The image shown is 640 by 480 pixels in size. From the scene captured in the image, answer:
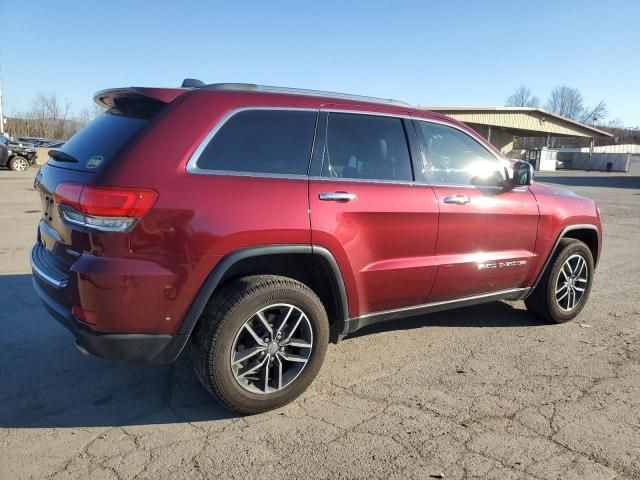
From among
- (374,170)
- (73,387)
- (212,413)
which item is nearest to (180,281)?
(212,413)

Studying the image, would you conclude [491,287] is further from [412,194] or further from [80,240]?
[80,240]

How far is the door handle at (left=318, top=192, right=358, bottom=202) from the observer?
3158 millimetres

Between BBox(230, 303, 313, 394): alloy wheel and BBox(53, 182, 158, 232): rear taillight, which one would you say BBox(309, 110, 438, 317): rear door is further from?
BBox(53, 182, 158, 232): rear taillight

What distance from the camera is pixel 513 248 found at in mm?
4262

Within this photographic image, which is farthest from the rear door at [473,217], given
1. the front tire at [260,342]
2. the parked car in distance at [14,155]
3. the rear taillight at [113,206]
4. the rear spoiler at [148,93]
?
the parked car in distance at [14,155]

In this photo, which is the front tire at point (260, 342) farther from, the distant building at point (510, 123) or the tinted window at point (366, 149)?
the distant building at point (510, 123)

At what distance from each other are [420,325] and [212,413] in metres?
2.24

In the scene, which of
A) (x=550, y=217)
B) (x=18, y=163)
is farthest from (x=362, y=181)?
(x=18, y=163)

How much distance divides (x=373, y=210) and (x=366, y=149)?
1.54 ft

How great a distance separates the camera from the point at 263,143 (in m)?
3.09

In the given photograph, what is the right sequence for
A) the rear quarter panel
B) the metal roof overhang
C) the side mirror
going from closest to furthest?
the side mirror, the rear quarter panel, the metal roof overhang

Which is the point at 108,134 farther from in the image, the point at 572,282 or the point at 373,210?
the point at 572,282

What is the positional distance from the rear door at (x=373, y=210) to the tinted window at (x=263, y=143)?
0.12 m

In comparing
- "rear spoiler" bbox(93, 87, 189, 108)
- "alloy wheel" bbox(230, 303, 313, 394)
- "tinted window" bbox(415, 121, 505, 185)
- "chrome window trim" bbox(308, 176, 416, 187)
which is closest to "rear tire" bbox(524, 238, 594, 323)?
"tinted window" bbox(415, 121, 505, 185)
